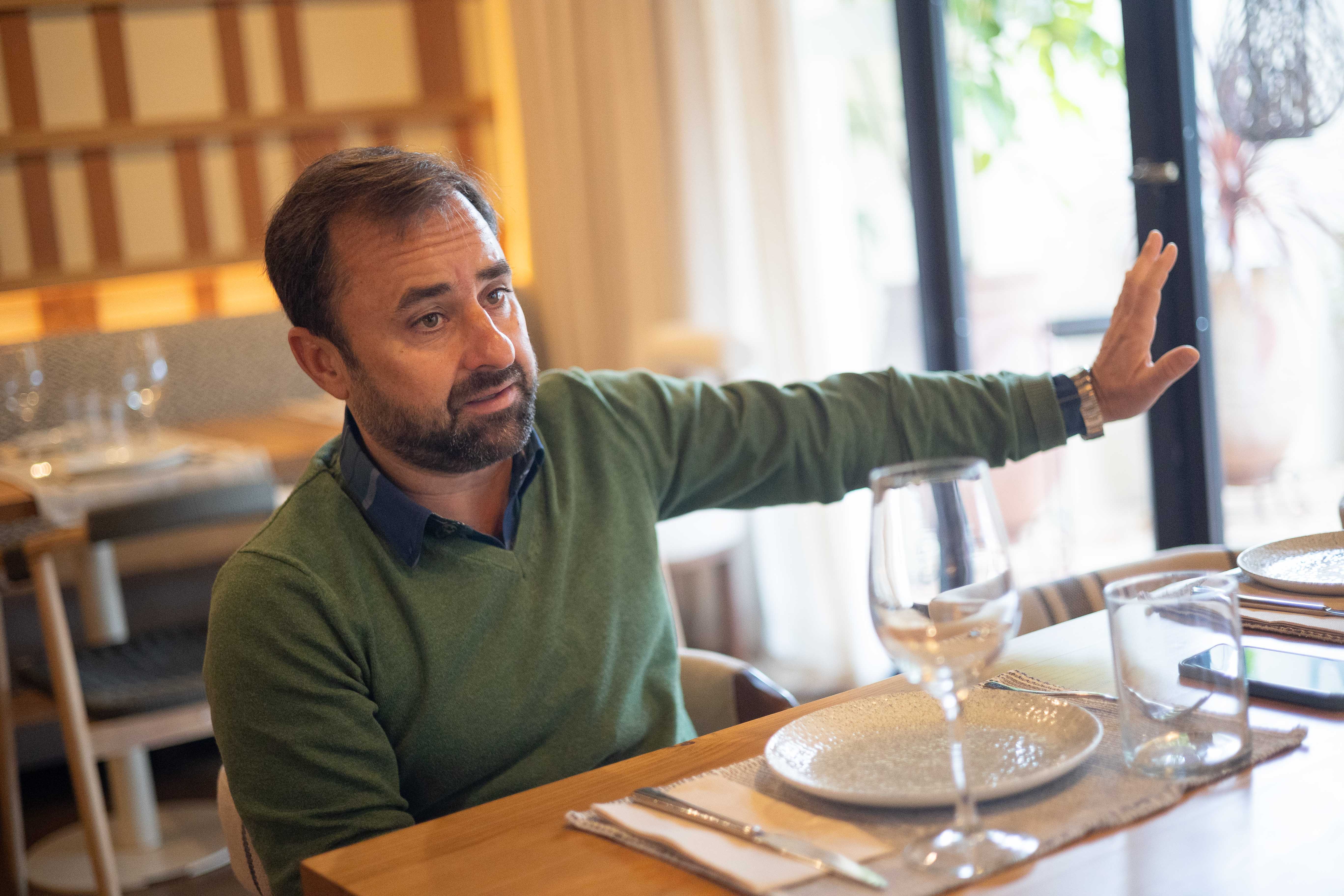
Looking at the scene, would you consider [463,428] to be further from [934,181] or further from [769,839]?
[934,181]

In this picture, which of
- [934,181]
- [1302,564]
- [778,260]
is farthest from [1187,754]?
[778,260]

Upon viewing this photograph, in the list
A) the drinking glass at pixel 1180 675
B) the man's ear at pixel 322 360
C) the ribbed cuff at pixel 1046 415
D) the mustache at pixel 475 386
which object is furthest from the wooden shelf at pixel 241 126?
the drinking glass at pixel 1180 675

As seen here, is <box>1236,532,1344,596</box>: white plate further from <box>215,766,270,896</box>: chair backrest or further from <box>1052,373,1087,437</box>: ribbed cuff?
<box>215,766,270,896</box>: chair backrest

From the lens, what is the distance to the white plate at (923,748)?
0.85 meters

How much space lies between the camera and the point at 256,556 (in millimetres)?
1217

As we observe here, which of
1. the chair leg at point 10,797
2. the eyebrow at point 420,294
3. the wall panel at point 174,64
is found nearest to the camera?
the eyebrow at point 420,294

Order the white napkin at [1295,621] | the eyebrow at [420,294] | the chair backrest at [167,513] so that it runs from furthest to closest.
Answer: the chair backrest at [167,513] < the eyebrow at [420,294] < the white napkin at [1295,621]

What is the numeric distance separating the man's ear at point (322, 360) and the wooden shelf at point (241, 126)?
120 inches

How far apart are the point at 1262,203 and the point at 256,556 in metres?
1.93

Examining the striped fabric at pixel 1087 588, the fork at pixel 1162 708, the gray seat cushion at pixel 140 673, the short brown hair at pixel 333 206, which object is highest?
the short brown hair at pixel 333 206

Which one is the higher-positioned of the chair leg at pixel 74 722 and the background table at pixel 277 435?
the background table at pixel 277 435

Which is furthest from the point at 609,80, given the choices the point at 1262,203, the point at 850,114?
the point at 1262,203

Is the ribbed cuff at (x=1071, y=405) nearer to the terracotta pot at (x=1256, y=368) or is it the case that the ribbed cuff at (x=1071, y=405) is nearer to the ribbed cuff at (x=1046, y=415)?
the ribbed cuff at (x=1046, y=415)

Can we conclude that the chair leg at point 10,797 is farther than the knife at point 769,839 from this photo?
Yes
